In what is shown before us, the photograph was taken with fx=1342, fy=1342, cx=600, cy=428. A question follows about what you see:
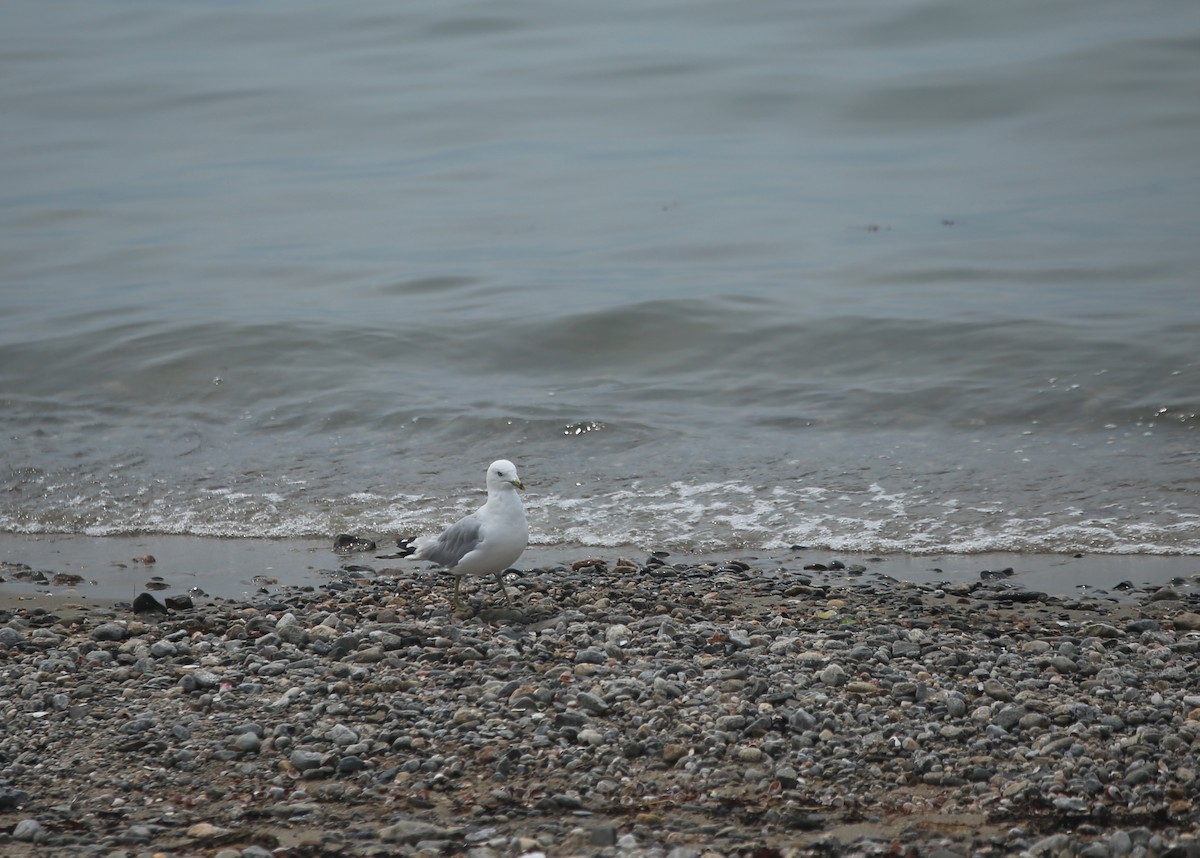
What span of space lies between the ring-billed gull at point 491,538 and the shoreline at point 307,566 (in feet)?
2.51

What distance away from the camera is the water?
32.0 feet

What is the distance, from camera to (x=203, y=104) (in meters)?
24.8

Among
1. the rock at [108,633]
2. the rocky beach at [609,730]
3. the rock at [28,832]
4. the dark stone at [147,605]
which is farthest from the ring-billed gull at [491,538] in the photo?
the rock at [28,832]

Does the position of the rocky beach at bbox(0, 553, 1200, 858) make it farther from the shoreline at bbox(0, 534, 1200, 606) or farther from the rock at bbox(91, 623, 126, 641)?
the shoreline at bbox(0, 534, 1200, 606)

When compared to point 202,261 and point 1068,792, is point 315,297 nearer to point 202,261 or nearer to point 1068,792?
point 202,261

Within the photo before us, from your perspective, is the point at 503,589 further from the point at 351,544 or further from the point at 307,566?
the point at 351,544

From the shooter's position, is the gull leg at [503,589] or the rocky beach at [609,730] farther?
the gull leg at [503,589]

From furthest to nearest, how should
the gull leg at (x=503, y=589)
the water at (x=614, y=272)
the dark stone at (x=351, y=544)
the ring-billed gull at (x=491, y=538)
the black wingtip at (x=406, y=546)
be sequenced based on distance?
the water at (x=614, y=272)
the dark stone at (x=351, y=544)
the black wingtip at (x=406, y=546)
the gull leg at (x=503, y=589)
the ring-billed gull at (x=491, y=538)

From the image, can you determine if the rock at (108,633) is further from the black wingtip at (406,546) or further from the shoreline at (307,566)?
the black wingtip at (406,546)

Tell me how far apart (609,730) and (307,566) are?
373 cm

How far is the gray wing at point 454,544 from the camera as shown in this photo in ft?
22.4

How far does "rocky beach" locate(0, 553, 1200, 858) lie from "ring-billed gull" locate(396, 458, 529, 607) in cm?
24

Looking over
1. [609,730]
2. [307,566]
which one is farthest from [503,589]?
[609,730]

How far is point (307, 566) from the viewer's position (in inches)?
324
